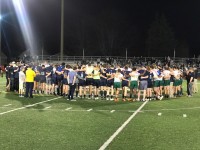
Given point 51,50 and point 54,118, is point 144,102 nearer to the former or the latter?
point 54,118

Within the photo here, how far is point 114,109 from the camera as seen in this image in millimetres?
17016

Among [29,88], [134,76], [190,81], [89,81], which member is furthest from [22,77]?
[190,81]

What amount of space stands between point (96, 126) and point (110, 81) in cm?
939

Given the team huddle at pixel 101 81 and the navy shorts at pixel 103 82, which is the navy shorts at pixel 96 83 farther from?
the navy shorts at pixel 103 82

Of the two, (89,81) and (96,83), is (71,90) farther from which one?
(96,83)

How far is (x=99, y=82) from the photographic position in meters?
21.8

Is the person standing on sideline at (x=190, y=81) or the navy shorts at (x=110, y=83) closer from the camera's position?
the navy shorts at (x=110, y=83)

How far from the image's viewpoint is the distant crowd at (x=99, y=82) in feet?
Answer: 68.8

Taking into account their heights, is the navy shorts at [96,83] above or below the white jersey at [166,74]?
below

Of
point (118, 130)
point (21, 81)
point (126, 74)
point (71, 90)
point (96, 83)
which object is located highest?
point (126, 74)

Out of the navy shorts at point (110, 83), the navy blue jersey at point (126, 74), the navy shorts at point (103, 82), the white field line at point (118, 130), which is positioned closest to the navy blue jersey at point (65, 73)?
the navy shorts at point (103, 82)

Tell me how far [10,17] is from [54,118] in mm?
68027

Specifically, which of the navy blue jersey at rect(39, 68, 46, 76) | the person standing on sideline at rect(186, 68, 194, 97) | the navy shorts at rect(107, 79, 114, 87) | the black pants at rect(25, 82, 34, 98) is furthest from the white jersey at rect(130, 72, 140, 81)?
the navy blue jersey at rect(39, 68, 46, 76)

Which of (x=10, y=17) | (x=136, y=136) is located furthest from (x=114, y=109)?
(x=10, y=17)
